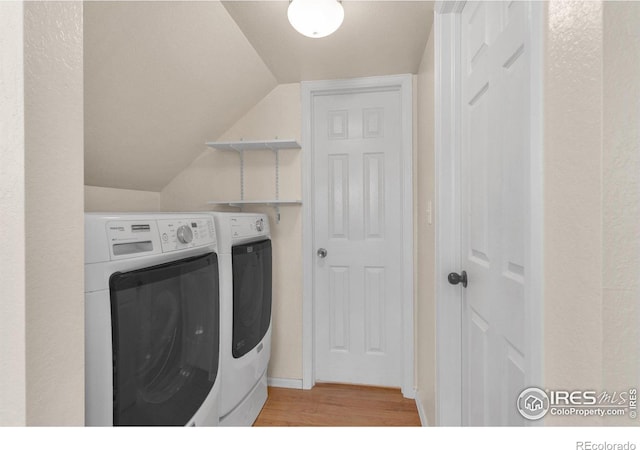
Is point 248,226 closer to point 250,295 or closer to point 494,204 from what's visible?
point 250,295

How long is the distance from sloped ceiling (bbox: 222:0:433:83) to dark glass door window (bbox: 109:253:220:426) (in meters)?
1.17

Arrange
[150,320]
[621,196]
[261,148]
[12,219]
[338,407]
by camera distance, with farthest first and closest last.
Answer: [261,148]
[338,407]
[150,320]
[12,219]
[621,196]

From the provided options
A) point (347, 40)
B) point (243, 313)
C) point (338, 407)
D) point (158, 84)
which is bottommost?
point (338, 407)

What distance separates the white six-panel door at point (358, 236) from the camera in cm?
219

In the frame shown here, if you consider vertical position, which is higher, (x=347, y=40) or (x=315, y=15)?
(x=347, y=40)

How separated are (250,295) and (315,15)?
139 cm

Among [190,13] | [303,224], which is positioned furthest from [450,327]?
[190,13]

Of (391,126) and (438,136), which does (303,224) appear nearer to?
(391,126)

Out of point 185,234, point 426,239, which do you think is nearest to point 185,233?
point 185,234

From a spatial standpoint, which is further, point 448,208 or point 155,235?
point 448,208

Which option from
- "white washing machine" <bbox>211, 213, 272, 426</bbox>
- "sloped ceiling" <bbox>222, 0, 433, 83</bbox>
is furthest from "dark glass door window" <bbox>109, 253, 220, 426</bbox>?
"sloped ceiling" <bbox>222, 0, 433, 83</bbox>

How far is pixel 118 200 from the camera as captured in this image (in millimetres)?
1982

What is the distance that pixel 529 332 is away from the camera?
25.1 inches
